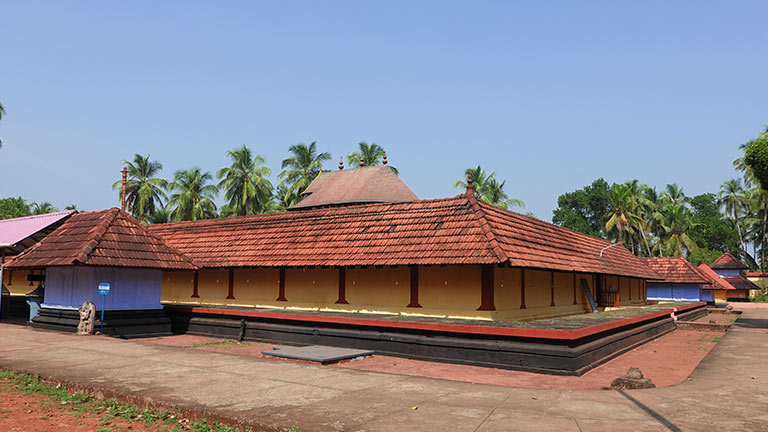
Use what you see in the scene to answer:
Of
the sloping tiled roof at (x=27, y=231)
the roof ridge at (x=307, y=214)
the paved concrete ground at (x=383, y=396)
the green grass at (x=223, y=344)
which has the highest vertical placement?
the roof ridge at (x=307, y=214)

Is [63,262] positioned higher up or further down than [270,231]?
further down

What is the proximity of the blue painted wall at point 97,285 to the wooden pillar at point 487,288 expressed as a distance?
464 inches

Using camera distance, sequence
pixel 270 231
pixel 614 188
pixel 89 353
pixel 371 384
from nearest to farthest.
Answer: pixel 371 384
pixel 89 353
pixel 270 231
pixel 614 188

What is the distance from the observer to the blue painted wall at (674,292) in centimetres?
4075

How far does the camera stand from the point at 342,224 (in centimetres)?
2033

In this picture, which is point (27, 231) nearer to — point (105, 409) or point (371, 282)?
point (371, 282)

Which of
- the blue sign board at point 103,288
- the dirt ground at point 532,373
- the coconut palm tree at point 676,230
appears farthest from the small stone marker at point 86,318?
the coconut palm tree at point 676,230

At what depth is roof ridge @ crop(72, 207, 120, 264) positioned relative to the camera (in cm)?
1590

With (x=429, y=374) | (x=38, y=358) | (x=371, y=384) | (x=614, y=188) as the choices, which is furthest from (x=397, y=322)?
(x=614, y=188)

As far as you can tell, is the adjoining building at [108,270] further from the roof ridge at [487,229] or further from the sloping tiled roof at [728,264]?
the sloping tiled roof at [728,264]

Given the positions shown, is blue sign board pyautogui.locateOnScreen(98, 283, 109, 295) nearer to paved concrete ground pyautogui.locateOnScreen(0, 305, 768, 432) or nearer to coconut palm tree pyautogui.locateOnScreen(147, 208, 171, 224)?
paved concrete ground pyautogui.locateOnScreen(0, 305, 768, 432)

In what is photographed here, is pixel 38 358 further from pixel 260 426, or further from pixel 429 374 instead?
pixel 429 374

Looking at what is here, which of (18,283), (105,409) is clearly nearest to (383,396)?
(105,409)

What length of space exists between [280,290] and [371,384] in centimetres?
1172
